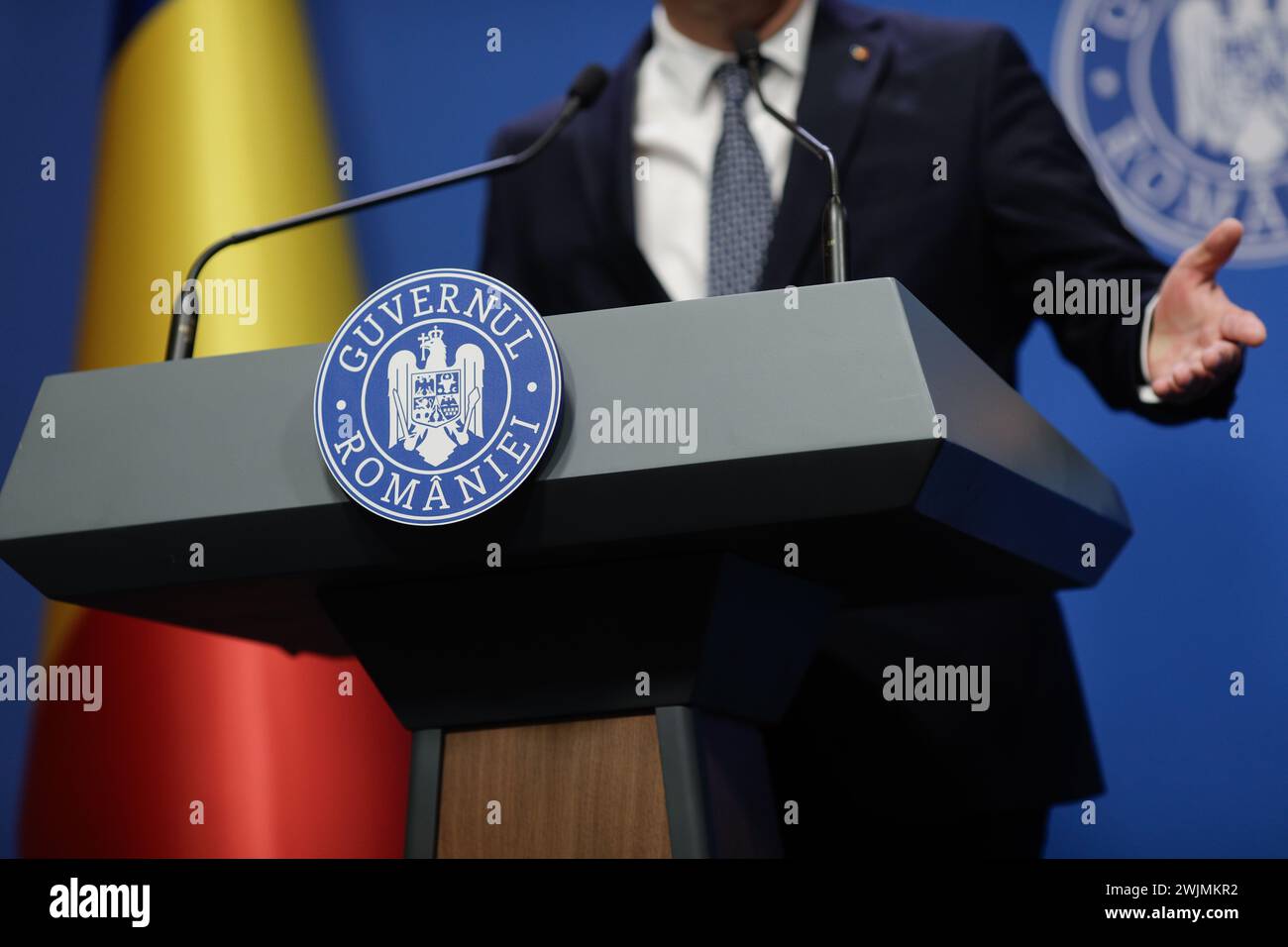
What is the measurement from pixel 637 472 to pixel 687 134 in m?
1.33

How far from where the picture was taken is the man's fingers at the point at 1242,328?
5.15 feet

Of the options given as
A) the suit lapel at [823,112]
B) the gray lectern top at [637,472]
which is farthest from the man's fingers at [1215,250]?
the suit lapel at [823,112]

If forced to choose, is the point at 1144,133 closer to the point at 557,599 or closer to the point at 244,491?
the point at 557,599

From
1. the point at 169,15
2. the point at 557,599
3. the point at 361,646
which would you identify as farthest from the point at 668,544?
the point at 169,15

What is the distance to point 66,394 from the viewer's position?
4.55 ft

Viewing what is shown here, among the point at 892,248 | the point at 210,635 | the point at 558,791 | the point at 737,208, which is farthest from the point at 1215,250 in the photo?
the point at 210,635

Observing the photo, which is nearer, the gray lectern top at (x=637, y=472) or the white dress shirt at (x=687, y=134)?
the gray lectern top at (x=637, y=472)

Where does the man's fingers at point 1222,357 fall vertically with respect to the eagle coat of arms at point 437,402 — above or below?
above

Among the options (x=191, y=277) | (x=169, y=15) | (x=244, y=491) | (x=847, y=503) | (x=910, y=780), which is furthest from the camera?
(x=169, y=15)

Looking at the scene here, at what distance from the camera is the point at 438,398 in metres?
1.23

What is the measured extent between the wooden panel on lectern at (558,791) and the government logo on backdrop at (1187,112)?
1437mm

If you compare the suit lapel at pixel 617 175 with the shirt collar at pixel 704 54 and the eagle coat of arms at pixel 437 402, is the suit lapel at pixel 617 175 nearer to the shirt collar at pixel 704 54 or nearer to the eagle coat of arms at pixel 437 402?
the shirt collar at pixel 704 54

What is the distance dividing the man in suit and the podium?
593mm

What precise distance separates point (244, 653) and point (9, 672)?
0.37 metres
